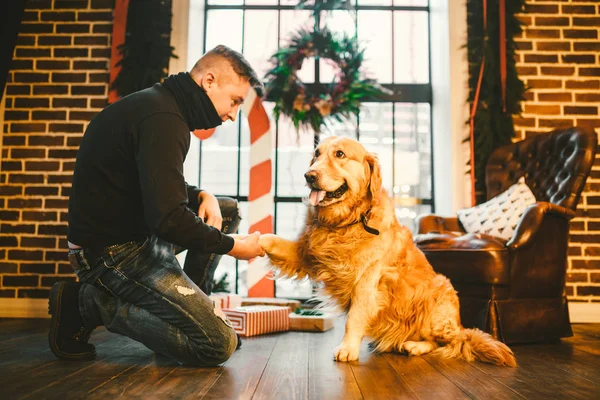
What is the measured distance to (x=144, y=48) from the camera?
3920 millimetres

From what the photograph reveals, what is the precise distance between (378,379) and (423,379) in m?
0.17

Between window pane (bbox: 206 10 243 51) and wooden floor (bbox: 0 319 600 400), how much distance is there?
3.05 meters

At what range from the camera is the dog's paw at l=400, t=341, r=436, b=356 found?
2269 millimetres

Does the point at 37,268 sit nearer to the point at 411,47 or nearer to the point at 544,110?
the point at 411,47

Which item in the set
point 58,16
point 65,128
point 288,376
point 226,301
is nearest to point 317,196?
point 288,376

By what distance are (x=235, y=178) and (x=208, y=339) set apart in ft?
8.70

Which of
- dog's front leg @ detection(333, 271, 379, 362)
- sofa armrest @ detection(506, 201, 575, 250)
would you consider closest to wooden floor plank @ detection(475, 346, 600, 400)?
dog's front leg @ detection(333, 271, 379, 362)

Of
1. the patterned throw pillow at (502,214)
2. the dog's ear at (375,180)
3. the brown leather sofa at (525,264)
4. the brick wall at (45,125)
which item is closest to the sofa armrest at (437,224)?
the patterned throw pillow at (502,214)

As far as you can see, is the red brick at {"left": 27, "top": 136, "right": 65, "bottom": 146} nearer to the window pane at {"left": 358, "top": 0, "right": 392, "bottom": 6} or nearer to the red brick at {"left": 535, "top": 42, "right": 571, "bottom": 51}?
the window pane at {"left": 358, "top": 0, "right": 392, "bottom": 6}

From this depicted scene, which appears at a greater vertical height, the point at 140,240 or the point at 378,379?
the point at 140,240

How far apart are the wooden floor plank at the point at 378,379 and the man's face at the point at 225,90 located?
119 centimetres

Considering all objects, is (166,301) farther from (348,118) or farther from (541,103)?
(541,103)

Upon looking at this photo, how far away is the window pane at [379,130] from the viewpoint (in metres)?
4.37

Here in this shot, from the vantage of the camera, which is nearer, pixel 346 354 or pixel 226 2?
pixel 346 354
